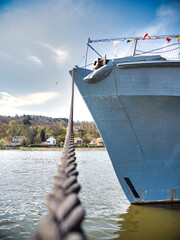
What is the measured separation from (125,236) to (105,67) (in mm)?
4252

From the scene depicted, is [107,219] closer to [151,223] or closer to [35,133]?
[151,223]

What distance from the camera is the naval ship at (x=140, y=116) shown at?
16.6ft

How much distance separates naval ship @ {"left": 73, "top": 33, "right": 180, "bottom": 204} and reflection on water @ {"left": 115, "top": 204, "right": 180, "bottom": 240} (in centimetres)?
28

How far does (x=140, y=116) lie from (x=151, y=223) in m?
2.98

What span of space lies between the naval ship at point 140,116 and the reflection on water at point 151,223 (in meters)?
0.28

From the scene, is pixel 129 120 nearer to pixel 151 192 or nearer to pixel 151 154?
pixel 151 154

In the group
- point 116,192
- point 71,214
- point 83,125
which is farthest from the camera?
point 83,125

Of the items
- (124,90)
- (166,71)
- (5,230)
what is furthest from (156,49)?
(5,230)

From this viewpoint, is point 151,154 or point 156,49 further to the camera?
point 156,49

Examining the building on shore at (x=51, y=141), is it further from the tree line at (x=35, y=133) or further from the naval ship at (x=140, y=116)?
the naval ship at (x=140, y=116)

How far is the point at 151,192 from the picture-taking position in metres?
5.70

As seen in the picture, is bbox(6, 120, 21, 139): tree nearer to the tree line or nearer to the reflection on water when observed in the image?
the tree line

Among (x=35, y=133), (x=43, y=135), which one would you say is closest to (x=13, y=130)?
(x=35, y=133)

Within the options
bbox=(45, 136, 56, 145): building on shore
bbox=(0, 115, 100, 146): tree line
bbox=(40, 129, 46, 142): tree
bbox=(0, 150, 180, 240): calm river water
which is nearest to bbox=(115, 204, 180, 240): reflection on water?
bbox=(0, 150, 180, 240): calm river water
